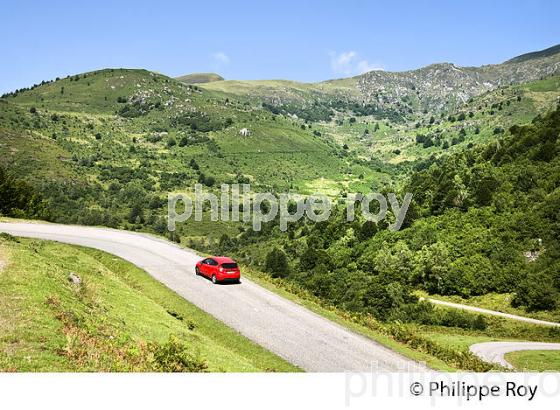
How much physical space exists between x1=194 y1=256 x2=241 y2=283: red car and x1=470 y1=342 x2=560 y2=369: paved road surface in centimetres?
2418

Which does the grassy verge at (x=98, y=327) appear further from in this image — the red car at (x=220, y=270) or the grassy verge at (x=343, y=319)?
the grassy verge at (x=343, y=319)

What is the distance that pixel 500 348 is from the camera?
154ft

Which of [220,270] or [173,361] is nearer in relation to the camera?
[173,361]

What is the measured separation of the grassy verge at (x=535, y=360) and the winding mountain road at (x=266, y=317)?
789 inches

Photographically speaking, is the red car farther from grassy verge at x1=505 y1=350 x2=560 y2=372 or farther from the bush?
grassy verge at x1=505 y1=350 x2=560 y2=372

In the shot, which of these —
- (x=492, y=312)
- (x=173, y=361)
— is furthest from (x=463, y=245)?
(x=173, y=361)

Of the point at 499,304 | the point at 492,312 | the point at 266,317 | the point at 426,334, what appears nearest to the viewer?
the point at 266,317

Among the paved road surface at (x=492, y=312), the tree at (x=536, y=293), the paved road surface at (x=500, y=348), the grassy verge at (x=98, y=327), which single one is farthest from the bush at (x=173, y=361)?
the tree at (x=536, y=293)

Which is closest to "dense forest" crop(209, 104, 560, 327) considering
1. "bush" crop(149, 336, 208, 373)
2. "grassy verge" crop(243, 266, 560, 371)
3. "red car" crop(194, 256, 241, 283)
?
"grassy verge" crop(243, 266, 560, 371)

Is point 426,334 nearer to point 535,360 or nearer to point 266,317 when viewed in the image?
point 535,360

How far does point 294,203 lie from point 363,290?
105551mm

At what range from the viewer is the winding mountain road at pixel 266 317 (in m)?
23.3

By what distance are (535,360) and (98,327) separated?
128 feet
